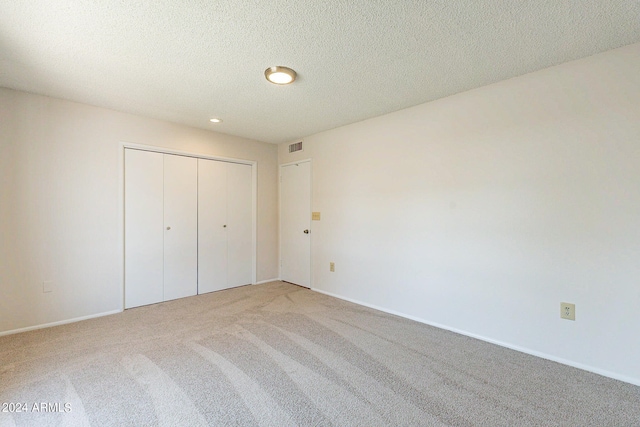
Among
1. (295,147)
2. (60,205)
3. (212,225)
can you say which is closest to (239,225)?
(212,225)

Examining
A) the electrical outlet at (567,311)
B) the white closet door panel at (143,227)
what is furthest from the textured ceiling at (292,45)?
the electrical outlet at (567,311)

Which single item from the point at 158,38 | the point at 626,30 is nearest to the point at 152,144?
the point at 158,38

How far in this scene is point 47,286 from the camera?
288 cm

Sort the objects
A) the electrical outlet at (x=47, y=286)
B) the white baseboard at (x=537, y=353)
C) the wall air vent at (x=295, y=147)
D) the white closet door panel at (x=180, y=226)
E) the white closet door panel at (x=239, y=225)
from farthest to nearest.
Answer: the wall air vent at (x=295, y=147), the white closet door panel at (x=239, y=225), the white closet door panel at (x=180, y=226), the electrical outlet at (x=47, y=286), the white baseboard at (x=537, y=353)

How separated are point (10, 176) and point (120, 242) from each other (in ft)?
3.70

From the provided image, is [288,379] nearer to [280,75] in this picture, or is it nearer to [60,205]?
[280,75]

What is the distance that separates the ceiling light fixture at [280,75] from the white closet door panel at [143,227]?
6.90 feet

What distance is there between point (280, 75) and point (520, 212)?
239 cm

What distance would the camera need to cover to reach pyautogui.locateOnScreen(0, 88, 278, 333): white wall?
271 cm

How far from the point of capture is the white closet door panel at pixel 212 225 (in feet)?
13.2

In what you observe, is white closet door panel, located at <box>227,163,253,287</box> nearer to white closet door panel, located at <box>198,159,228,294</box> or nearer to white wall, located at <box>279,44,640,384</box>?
white closet door panel, located at <box>198,159,228,294</box>

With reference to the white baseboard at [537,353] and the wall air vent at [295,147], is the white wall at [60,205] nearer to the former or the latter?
the wall air vent at [295,147]

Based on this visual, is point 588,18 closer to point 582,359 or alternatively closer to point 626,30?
point 626,30

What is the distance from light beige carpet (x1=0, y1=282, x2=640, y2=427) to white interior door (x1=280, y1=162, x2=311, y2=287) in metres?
1.56
